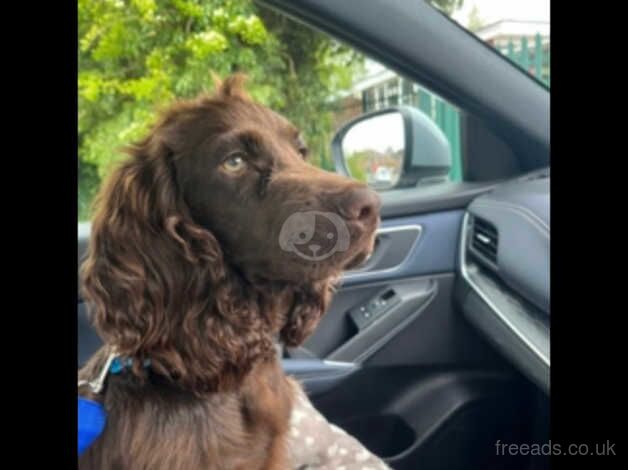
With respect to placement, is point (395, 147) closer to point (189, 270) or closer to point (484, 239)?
point (484, 239)

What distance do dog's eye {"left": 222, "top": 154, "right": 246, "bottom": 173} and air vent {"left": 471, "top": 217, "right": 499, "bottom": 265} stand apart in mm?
558

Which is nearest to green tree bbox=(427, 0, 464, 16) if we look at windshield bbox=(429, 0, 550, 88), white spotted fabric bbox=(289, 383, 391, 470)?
windshield bbox=(429, 0, 550, 88)

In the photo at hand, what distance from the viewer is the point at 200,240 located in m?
1.02

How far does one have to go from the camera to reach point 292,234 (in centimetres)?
92

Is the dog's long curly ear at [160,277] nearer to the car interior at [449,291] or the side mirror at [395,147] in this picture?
the car interior at [449,291]

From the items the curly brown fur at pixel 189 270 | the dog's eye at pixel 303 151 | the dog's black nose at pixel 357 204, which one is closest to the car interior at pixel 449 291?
the curly brown fur at pixel 189 270

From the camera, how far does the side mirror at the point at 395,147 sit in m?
1.20

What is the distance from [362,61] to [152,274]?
500 mm

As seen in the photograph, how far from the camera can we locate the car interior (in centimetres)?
119

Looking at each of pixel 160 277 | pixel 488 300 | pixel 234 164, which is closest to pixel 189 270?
pixel 160 277

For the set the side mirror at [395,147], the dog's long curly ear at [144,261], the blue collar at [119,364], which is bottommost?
the blue collar at [119,364]

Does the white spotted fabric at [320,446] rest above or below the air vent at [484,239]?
below

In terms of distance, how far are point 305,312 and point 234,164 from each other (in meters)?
0.26
